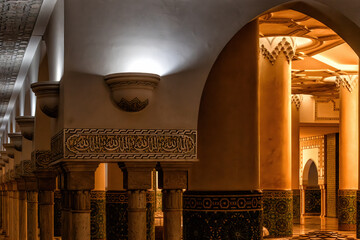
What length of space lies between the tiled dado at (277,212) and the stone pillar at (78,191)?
488cm

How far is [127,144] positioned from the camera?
17.0 feet

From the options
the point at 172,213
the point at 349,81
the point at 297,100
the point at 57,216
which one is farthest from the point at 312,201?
the point at 172,213

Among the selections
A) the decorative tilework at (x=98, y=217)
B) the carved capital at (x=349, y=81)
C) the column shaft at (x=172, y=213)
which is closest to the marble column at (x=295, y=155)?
the carved capital at (x=349, y=81)

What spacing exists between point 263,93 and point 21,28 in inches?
163

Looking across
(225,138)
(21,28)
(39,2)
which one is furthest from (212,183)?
(21,28)

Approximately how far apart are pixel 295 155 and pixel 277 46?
465 cm

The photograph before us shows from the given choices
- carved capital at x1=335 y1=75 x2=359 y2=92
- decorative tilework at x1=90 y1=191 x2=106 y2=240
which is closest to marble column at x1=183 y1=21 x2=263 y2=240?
decorative tilework at x1=90 y1=191 x2=106 y2=240

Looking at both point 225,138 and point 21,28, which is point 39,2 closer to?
point 21,28

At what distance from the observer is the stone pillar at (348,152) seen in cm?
1357

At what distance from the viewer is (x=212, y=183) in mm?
5816

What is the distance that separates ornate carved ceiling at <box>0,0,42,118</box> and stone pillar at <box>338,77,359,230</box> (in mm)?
6914

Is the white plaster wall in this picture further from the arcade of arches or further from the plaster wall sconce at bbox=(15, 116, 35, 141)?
the plaster wall sconce at bbox=(15, 116, 35, 141)

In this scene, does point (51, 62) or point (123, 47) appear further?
point (51, 62)

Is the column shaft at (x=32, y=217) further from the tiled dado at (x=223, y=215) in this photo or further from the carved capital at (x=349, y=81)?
the carved capital at (x=349, y=81)
